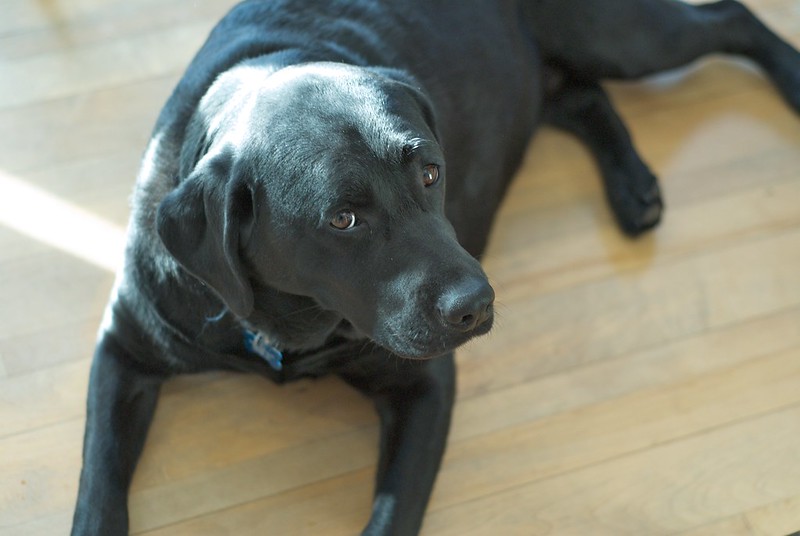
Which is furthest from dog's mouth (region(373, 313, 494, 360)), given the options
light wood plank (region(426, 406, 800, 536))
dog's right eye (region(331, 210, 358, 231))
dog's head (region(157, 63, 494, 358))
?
light wood plank (region(426, 406, 800, 536))

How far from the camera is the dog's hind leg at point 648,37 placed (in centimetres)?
252

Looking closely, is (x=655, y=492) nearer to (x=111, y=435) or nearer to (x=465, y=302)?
(x=465, y=302)

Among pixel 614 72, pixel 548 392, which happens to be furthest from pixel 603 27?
pixel 548 392

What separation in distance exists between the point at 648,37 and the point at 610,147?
33cm

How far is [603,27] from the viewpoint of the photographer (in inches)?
100

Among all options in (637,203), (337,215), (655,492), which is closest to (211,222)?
(337,215)

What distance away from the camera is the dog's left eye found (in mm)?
1628

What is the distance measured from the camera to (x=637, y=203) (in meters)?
2.40

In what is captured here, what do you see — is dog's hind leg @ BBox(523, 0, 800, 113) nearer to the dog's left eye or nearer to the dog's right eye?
the dog's left eye

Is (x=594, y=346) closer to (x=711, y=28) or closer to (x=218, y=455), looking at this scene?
(x=218, y=455)

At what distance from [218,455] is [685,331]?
107 centimetres

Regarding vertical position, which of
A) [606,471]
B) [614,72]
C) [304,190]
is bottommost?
[606,471]

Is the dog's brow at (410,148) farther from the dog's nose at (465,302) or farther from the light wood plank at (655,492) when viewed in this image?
the light wood plank at (655,492)

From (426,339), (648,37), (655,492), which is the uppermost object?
(426,339)
